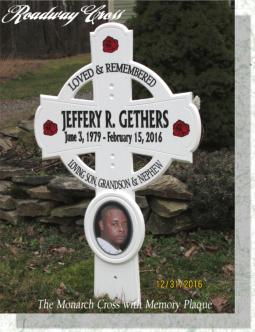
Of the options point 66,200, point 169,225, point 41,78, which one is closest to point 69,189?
point 66,200

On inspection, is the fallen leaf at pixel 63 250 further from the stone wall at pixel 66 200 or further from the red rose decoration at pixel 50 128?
the red rose decoration at pixel 50 128

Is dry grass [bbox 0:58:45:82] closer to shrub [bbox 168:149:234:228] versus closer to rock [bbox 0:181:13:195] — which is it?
rock [bbox 0:181:13:195]

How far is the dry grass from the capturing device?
6.68 meters

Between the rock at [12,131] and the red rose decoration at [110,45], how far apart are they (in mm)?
2745

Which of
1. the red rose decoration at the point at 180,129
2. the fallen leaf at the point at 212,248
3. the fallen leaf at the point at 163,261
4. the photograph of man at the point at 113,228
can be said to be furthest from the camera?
the fallen leaf at the point at 212,248

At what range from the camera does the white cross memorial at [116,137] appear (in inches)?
153

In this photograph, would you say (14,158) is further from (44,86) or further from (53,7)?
(53,7)

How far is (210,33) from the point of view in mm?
5824

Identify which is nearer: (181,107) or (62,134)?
(181,107)

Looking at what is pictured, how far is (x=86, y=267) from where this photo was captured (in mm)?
4809

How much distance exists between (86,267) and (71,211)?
30.4 inches

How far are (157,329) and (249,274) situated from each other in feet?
2.33

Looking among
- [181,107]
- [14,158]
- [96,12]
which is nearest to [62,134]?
[181,107]

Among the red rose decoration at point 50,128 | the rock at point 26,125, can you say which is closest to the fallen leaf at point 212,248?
the red rose decoration at point 50,128
